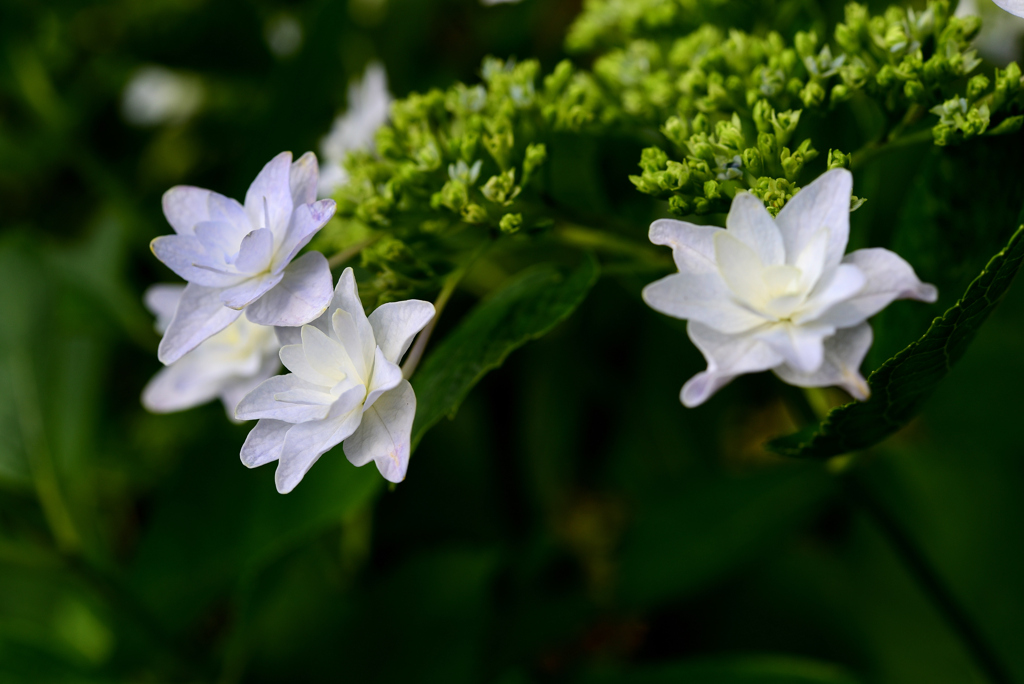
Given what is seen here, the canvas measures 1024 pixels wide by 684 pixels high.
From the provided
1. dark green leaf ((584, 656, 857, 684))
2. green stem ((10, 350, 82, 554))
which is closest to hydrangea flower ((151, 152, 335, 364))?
green stem ((10, 350, 82, 554))

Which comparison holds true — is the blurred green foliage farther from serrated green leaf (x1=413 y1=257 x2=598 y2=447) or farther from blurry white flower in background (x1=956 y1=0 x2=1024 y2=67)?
blurry white flower in background (x1=956 y1=0 x2=1024 y2=67)

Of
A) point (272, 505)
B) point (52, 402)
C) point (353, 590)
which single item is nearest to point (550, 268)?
point (272, 505)

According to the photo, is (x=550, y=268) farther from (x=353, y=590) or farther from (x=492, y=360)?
(x=353, y=590)

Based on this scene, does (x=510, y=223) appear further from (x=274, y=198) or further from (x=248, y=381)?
(x=248, y=381)

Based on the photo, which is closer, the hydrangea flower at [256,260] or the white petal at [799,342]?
the white petal at [799,342]

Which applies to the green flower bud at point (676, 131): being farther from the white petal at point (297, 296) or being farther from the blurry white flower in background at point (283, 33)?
the blurry white flower in background at point (283, 33)

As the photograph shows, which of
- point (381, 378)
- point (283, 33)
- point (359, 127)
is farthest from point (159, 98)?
point (381, 378)

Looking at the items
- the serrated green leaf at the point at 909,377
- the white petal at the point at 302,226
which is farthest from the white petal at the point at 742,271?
the white petal at the point at 302,226
